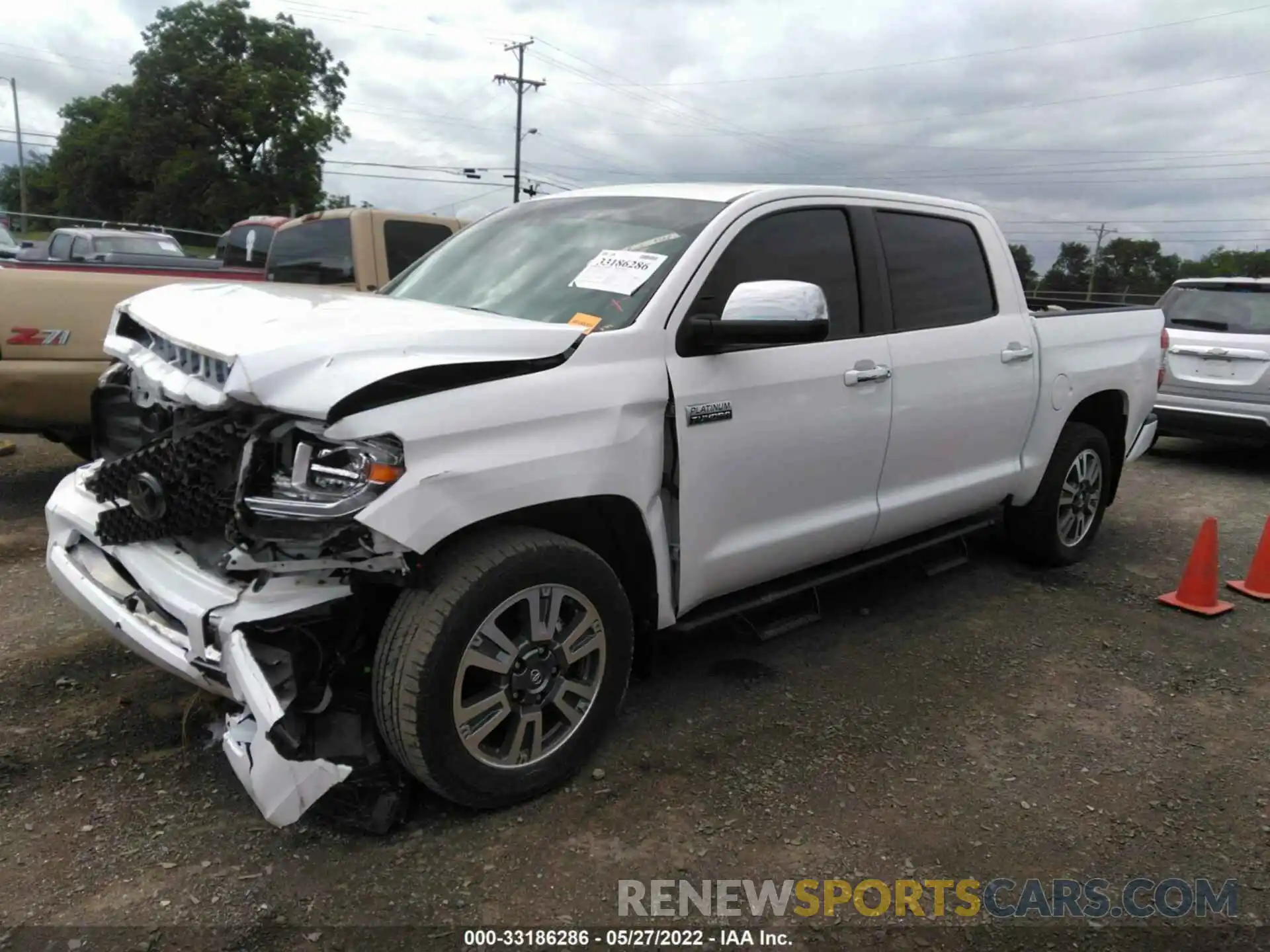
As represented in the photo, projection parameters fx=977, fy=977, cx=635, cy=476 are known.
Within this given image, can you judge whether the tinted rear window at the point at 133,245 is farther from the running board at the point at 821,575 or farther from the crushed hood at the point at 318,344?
the running board at the point at 821,575

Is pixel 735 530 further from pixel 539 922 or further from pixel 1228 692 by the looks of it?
pixel 1228 692

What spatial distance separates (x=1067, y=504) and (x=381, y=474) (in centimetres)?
413

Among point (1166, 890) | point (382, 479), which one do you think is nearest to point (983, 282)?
point (1166, 890)

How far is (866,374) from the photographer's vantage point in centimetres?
376

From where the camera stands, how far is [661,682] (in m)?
3.86

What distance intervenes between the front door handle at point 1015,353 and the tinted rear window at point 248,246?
30.1ft

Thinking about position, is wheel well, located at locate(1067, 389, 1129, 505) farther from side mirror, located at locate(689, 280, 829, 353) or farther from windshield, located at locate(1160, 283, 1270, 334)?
windshield, located at locate(1160, 283, 1270, 334)

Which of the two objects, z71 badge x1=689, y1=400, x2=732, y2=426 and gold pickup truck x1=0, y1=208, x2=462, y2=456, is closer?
z71 badge x1=689, y1=400, x2=732, y2=426

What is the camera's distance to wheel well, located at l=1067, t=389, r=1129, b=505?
17.6 ft

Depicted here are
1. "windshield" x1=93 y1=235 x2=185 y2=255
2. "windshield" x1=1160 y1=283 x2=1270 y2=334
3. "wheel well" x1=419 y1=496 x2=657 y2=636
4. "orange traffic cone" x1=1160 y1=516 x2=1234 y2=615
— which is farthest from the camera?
"windshield" x1=93 y1=235 x2=185 y2=255

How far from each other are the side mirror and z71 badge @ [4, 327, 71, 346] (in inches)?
151

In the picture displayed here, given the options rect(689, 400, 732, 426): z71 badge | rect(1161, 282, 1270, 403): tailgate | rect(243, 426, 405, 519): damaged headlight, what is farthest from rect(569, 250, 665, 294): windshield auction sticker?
rect(1161, 282, 1270, 403): tailgate

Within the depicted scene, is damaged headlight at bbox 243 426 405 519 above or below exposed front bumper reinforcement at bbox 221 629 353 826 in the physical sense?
above

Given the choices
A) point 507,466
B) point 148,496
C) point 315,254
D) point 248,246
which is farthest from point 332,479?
point 248,246
